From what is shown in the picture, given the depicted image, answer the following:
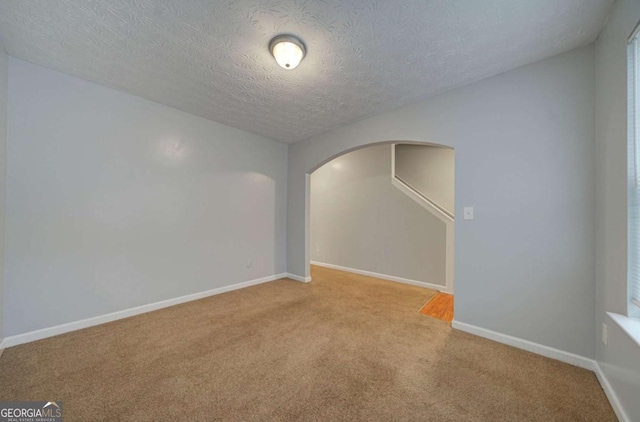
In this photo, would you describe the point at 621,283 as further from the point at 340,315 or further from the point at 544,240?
the point at 340,315

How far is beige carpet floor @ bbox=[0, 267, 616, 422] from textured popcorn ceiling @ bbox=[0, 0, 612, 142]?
2518 mm

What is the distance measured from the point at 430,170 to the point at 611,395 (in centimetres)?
479

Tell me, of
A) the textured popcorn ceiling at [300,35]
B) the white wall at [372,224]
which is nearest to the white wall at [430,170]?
the white wall at [372,224]

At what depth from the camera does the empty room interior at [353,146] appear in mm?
1470

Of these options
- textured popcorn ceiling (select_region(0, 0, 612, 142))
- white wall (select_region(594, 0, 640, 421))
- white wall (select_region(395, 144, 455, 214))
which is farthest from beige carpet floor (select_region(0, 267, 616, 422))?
white wall (select_region(395, 144, 455, 214))

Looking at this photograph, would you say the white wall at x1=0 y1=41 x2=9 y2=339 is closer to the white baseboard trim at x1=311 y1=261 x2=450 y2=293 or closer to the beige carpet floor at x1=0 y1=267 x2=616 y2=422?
the beige carpet floor at x1=0 y1=267 x2=616 y2=422

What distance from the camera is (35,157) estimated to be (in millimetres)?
2127

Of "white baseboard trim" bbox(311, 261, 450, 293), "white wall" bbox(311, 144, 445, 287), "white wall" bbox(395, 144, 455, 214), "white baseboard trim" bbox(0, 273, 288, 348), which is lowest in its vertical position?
"white baseboard trim" bbox(311, 261, 450, 293)

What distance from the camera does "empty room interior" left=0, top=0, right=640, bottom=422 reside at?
4.82 ft

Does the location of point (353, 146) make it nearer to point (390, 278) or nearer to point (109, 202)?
point (390, 278)

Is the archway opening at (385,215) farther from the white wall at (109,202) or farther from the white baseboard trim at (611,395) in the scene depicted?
the white baseboard trim at (611,395)

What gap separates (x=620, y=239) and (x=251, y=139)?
4.12 m

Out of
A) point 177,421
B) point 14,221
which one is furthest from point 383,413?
point 14,221

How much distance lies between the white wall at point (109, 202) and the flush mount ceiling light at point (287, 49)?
1.95m
